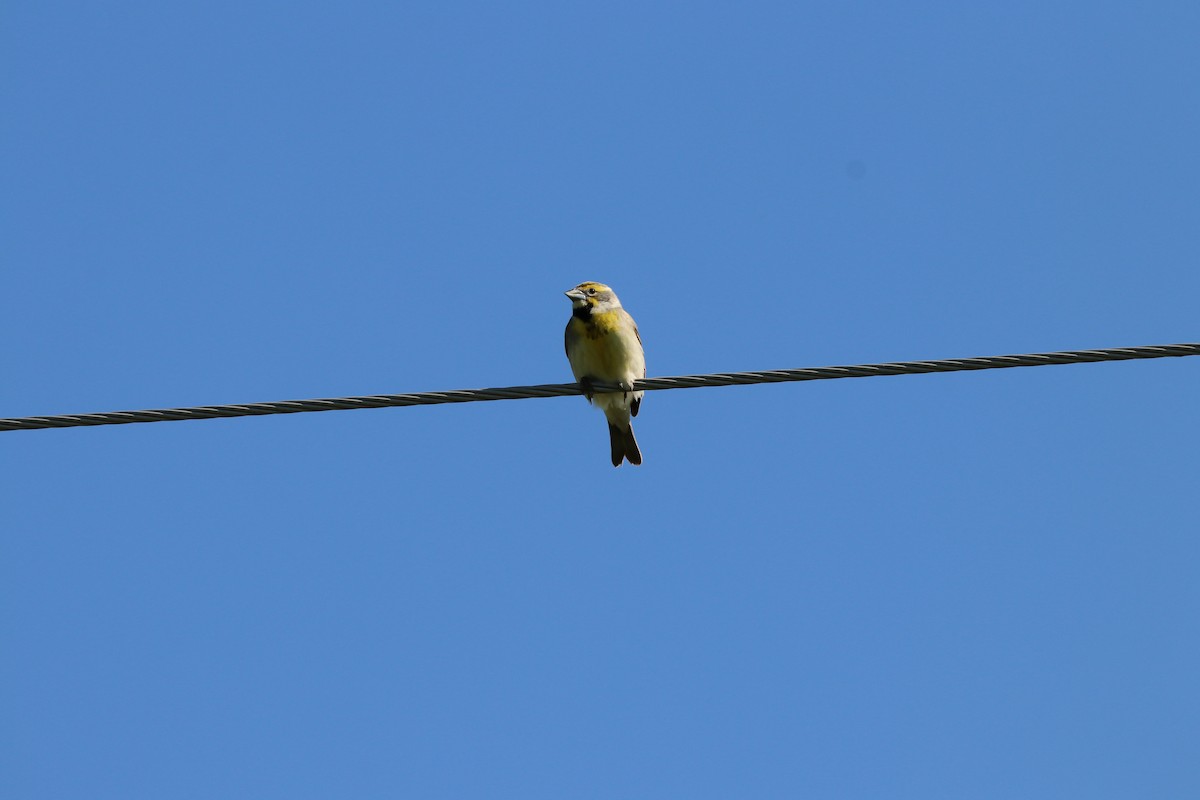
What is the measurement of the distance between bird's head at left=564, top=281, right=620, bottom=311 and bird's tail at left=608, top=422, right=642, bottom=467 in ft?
2.88

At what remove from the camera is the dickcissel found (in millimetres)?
8195

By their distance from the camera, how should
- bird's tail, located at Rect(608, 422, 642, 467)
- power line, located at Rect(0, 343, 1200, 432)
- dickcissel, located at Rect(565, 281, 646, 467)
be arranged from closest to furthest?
power line, located at Rect(0, 343, 1200, 432) < dickcissel, located at Rect(565, 281, 646, 467) < bird's tail, located at Rect(608, 422, 642, 467)

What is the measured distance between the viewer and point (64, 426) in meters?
5.49

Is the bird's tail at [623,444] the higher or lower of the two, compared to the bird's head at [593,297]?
lower

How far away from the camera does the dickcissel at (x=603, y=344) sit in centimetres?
820

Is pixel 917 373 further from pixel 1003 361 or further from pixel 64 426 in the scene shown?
pixel 64 426

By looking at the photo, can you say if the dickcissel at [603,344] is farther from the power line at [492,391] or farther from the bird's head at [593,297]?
the power line at [492,391]

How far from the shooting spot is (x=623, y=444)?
29.7 ft

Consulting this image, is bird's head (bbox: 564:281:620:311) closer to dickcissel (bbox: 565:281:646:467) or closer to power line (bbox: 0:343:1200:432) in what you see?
dickcissel (bbox: 565:281:646:467)

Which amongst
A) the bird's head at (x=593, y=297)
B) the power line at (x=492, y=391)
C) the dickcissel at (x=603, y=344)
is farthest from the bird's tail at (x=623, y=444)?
the power line at (x=492, y=391)

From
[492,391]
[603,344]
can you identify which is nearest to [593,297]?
[603,344]

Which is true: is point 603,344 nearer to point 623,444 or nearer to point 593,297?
point 593,297

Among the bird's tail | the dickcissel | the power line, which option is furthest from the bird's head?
the power line

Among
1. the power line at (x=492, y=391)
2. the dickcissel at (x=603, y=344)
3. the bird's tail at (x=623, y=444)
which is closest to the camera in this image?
the power line at (x=492, y=391)
